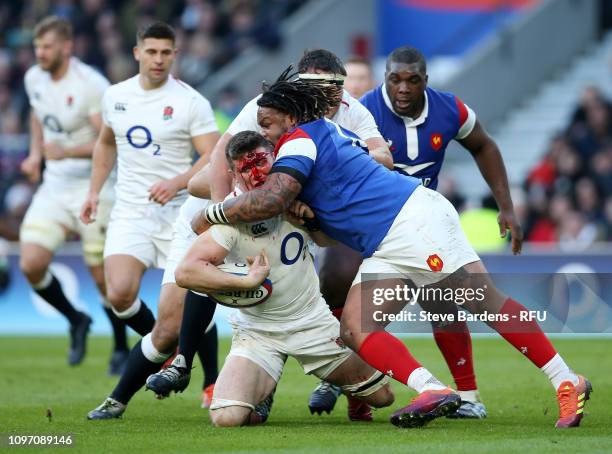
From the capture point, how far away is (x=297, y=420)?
336 inches

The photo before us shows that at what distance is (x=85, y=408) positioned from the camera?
359 inches

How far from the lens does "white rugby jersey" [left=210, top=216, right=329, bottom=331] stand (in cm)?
782

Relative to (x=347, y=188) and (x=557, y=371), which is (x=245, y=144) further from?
(x=557, y=371)

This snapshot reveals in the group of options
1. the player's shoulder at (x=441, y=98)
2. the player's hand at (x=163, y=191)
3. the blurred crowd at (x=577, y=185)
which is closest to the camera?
the player's shoulder at (x=441, y=98)

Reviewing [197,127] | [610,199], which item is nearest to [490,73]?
[610,199]

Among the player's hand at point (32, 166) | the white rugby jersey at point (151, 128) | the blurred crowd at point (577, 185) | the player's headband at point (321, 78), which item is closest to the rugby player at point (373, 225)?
the player's headband at point (321, 78)

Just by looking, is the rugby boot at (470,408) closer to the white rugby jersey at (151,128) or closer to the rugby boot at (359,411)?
the rugby boot at (359,411)

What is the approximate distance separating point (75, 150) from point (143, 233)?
6.13ft

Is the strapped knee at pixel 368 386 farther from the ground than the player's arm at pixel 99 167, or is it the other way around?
the player's arm at pixel 99 167

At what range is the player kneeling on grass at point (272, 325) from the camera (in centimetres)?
770

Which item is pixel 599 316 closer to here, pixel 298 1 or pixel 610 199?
pixel 610 199

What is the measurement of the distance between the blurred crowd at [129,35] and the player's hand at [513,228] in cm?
1377

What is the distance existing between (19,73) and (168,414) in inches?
636

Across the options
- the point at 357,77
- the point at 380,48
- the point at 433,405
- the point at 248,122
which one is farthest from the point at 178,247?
the point at 380,48
